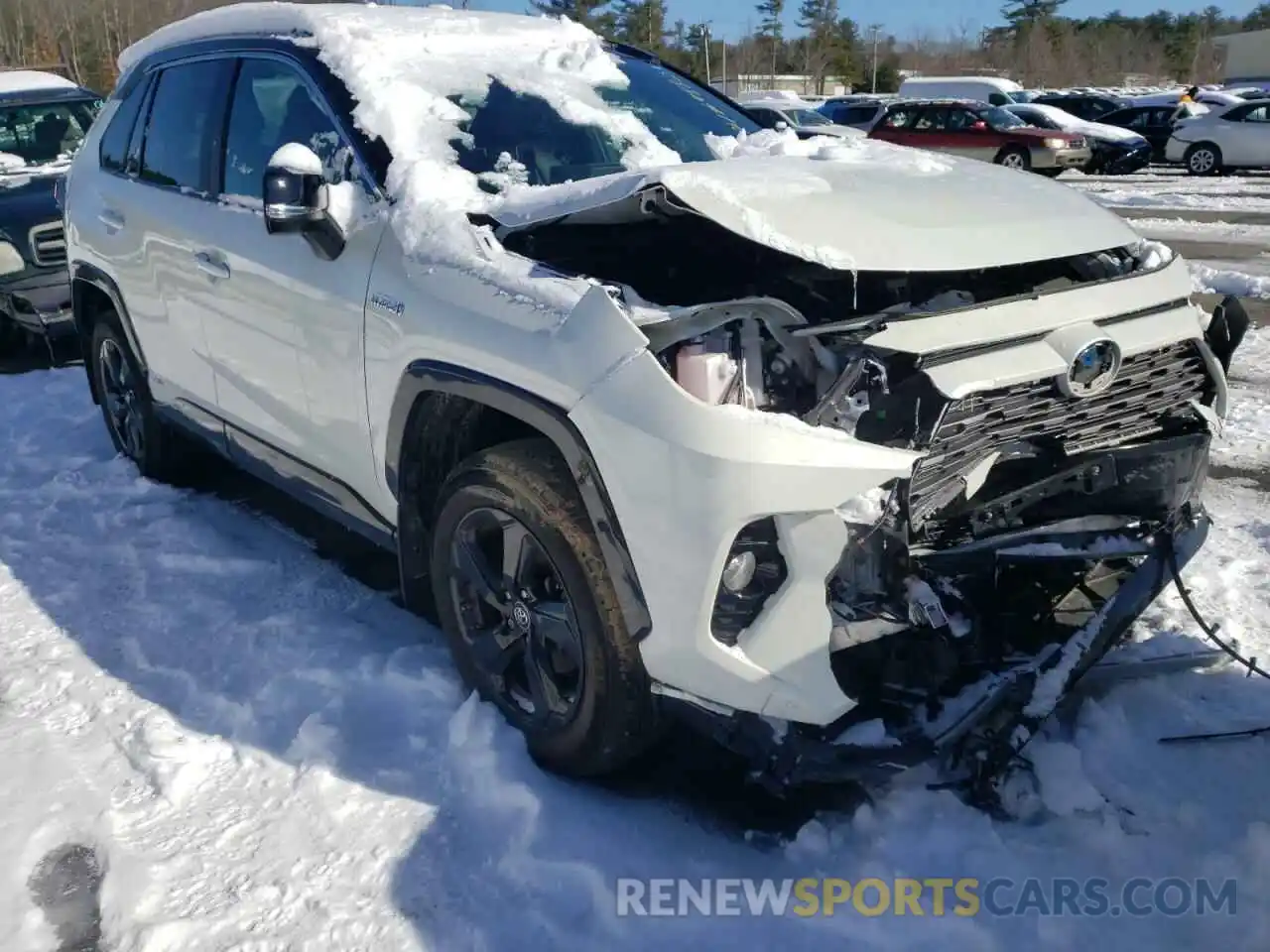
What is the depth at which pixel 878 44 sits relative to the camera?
7875 centimetres

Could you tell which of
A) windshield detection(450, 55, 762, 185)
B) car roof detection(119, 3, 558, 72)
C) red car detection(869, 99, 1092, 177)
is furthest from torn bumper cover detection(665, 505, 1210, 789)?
red car detection(869, 99, 1092, 177)

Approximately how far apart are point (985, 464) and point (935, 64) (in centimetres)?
8157

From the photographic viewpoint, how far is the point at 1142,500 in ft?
9.23

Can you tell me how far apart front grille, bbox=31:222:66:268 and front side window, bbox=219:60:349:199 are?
4555 mm

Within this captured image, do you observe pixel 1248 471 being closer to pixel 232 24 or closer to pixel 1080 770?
pixel 1080 770

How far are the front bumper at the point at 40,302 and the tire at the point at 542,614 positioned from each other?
5.78 m

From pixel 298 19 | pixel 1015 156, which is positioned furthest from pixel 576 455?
pixel 1015 156

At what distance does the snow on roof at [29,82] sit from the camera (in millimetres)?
9734

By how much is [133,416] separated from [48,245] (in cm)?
332

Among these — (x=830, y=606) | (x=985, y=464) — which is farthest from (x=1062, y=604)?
(x=830, y=606)

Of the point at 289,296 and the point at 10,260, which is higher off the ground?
the point at 289,296

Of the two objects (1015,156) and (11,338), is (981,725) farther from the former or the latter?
(1015,156)

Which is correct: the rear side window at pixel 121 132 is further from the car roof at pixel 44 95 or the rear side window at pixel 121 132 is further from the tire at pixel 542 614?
the car roof at pixel 44 95

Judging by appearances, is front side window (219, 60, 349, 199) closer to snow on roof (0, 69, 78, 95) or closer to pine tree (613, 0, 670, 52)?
snow on roof (0, 69, 78, 95)
